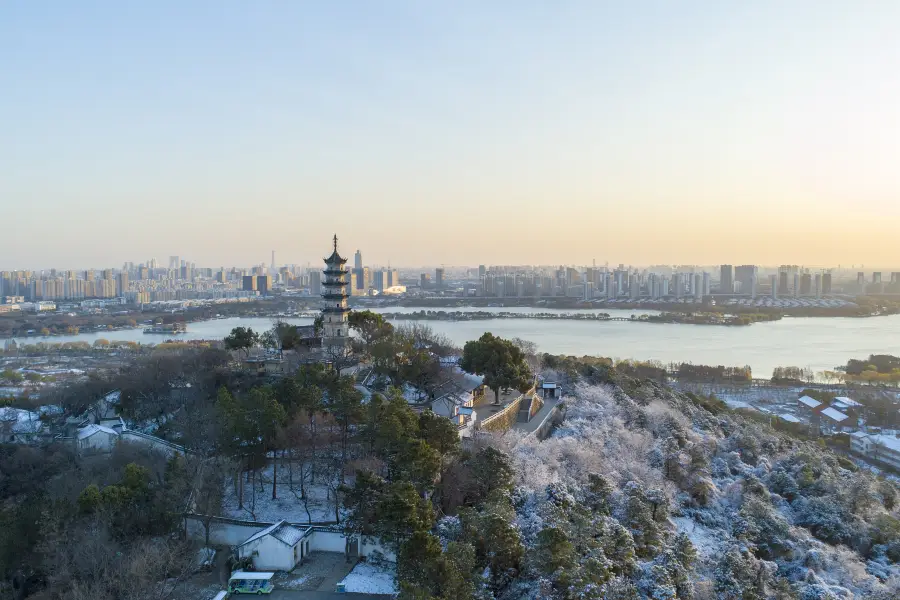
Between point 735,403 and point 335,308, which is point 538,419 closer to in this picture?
point 335,308

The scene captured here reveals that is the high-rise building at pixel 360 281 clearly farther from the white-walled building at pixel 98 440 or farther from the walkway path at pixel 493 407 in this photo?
the white-walled building at pixel 98 440

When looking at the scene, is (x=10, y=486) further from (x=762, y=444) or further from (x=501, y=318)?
(x=501, y=318)

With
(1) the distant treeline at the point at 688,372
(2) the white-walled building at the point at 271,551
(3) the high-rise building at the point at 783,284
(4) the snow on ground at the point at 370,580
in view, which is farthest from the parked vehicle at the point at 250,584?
(3) the high-rise building at the point at 783,284

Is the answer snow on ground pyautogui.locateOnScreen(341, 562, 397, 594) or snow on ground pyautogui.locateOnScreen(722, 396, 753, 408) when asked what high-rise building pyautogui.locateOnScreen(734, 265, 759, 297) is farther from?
snow on ground pyautogui.locateOnScreen(341, 562, 397, 594)

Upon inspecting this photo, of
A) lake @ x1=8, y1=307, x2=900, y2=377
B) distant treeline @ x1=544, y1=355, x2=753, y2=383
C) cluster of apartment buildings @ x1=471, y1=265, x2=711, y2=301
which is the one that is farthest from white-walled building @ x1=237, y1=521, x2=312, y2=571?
cluster of apartment buildings @ x1=471, y1=265, x2=711, y2=301

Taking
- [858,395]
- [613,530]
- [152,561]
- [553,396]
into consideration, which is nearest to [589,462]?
[613,530]

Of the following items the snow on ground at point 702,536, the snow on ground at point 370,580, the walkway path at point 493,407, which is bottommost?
the snow on ground at point 702,536
